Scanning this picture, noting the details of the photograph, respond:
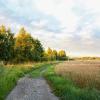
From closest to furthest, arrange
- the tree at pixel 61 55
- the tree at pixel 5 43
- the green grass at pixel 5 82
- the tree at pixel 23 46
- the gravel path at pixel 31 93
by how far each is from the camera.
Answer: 1. the gravel path at pixel 31 93
2. the green grass at pixel 5 82
3. the tree at pixel 5 43
4. the tree at pixel 23 46
5. the tree at pixel 61 55

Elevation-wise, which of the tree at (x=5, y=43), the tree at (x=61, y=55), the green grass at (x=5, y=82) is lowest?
the green grass at (x=5, y=82)

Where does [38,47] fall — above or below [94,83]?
above

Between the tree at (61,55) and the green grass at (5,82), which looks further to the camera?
the tree at (61,55)

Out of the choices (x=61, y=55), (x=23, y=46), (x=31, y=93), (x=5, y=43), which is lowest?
(x=31, y=93)

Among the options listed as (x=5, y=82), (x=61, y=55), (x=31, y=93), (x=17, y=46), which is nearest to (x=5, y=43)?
(x=17, y=46)

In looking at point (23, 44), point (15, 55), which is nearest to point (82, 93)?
point (15, 55)

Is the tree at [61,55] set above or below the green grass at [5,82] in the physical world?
above

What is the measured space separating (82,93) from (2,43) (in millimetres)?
37682

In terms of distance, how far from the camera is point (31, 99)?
16.2m

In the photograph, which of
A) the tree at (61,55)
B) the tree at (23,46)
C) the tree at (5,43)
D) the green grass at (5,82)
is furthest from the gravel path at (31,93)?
the tree at (61,55)

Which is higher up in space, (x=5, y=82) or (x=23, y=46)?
(x=23, y=46)

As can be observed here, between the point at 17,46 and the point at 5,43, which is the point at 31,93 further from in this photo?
the point at 17,46

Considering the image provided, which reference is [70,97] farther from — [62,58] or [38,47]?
[62,58]

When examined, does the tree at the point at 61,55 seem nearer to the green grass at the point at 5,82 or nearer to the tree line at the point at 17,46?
the tree line at the point at 17,46
